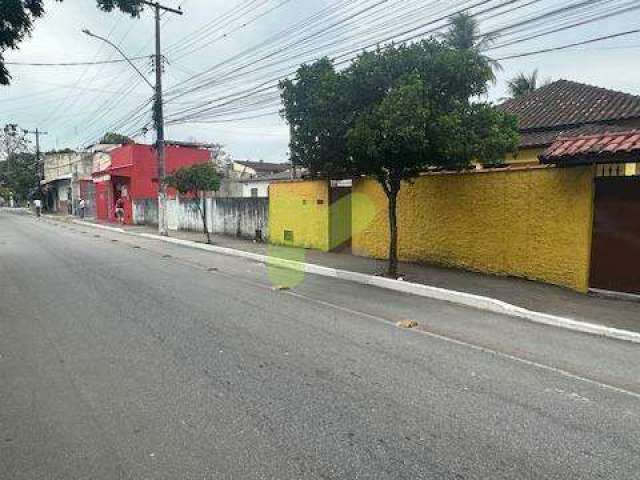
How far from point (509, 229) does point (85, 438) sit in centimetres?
966

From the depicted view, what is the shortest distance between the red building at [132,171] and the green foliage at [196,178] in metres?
13.9

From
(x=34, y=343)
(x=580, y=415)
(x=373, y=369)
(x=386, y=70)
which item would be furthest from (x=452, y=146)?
(x=34, y=343)

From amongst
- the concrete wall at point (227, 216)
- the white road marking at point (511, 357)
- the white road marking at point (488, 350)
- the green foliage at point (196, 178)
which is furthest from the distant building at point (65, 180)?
the white road marking at point (511, 357)

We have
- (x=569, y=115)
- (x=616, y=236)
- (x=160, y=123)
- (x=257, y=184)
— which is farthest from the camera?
(x=257, y=184)

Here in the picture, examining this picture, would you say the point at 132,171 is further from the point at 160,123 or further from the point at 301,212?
the point at 301,212

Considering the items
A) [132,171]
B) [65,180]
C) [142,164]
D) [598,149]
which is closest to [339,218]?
[598,149]

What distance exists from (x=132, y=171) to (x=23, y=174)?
42.6m

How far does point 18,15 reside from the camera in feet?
38.2

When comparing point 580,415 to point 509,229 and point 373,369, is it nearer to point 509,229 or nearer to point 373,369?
point 373,369

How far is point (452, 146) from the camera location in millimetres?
10180

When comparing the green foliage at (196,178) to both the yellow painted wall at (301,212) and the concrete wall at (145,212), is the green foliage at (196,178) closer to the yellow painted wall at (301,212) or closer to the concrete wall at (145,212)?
the yellow painted wall at (301,212)

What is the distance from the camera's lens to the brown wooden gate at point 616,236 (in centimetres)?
934

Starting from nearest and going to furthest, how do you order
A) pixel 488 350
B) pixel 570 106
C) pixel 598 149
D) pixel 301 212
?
pixel 488 350 < pixel 598 149 < pixel 301 212 < pixel 570 106

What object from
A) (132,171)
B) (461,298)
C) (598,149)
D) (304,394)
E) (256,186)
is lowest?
(461,298)
